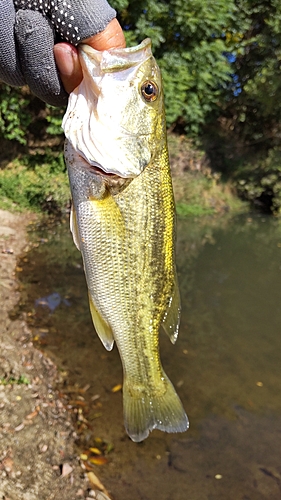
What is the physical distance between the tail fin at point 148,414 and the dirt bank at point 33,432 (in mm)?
1275

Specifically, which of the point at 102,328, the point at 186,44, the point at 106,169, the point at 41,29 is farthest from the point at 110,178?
the point at 186,44

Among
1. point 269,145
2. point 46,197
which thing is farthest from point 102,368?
point 269,145

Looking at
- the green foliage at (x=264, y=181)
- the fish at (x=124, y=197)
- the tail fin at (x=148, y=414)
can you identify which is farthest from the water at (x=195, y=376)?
the green foliage at (x=264, y=181)

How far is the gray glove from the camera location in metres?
1.64

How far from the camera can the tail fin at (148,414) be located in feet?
8.00

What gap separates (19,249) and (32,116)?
4811 millimetres

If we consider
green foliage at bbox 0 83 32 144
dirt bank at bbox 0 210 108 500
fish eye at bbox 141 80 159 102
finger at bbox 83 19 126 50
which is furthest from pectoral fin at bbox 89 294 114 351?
green foliage at bbox 0 83 32 144

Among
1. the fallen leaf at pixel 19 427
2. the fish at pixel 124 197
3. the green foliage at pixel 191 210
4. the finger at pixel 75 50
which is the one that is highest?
the finger at pixel 75 50

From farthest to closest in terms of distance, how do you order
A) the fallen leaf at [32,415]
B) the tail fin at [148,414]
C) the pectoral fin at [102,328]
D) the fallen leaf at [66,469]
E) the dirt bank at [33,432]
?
the fallen leaf at [32,415]
the fallen leaf at [66,469]
the dirt bank at [33,432]
the tail fin at [148,414]
the pectoral fin at [102,328]

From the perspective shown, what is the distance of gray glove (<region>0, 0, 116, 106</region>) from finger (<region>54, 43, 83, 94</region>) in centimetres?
3

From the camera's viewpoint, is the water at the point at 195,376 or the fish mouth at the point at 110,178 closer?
the fish mouth at the point at 110,178

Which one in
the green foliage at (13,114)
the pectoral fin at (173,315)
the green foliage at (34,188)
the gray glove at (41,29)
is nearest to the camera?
the gray glove at (41,29)

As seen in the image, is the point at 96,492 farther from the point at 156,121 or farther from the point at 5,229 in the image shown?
the point at 5,229

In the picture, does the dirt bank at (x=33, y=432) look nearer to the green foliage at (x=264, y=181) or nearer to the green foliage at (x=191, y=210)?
the green foliage at (x=191, y=210)
